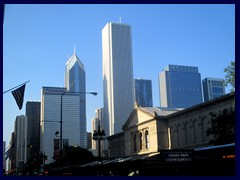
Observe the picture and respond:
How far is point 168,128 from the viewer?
7462 centimetres

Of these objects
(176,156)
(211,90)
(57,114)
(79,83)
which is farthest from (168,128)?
(176,156)

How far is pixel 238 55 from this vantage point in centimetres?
1006

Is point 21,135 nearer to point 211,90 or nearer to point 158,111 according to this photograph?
point 158,111

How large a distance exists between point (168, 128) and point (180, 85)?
13.1 metres

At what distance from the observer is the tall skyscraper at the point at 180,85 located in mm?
52981

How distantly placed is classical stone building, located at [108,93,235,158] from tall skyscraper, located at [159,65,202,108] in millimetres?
2965

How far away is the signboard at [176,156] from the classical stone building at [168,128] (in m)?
38.4

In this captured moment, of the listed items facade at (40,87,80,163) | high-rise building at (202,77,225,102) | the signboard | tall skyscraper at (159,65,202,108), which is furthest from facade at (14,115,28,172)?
the signboard

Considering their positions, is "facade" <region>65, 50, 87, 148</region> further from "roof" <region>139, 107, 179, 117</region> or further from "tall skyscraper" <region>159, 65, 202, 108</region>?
"roof" <region>139, 107, 179, 117</region>

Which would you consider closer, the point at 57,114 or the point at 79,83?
the point at 79,83

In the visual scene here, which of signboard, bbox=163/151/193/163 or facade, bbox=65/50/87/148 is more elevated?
facade, bbox=65/50/87/148

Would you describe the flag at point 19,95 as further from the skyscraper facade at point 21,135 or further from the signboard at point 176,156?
the skyscraper facade at point 21,135

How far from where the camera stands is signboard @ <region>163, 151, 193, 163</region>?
49.4 feet
